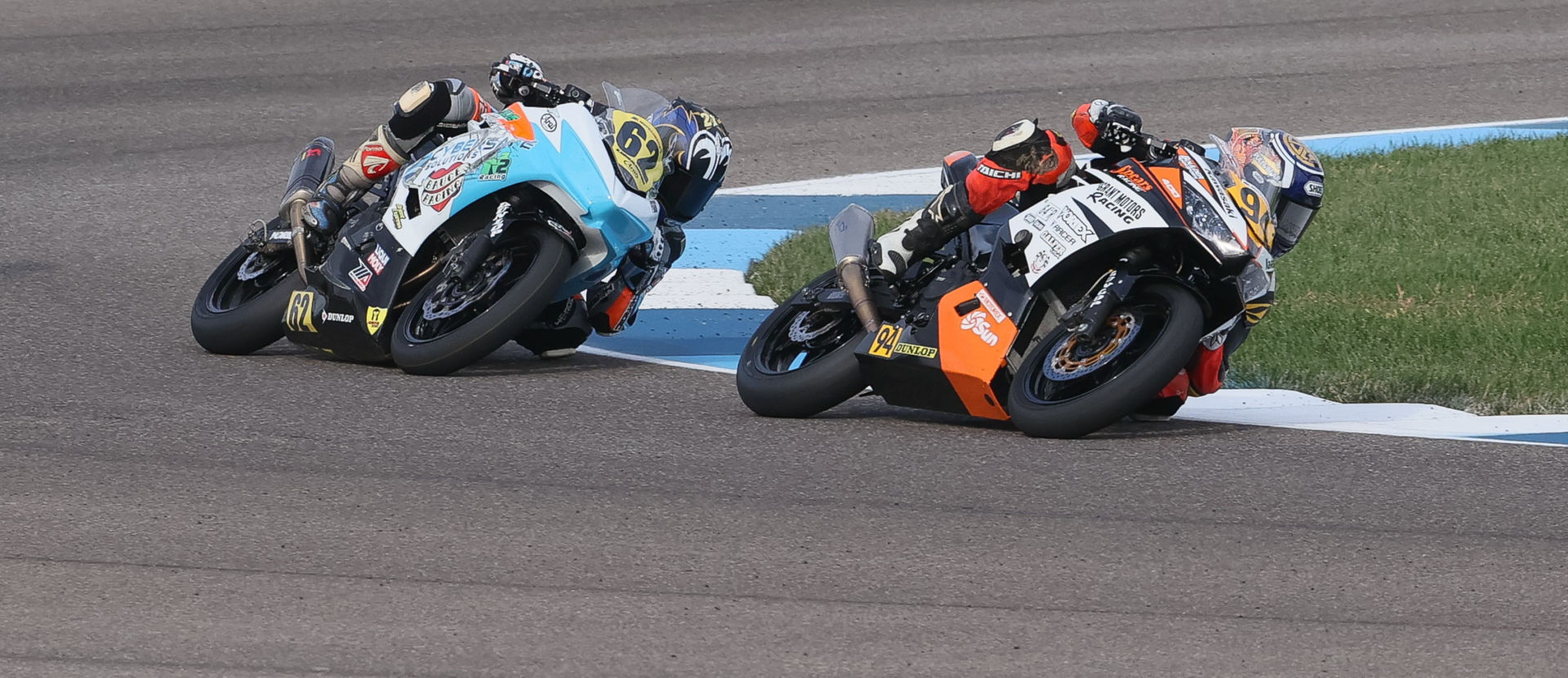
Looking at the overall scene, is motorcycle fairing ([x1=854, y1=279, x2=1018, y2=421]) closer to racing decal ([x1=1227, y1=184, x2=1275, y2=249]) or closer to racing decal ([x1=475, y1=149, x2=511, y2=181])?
racing decal ([x1=1227, y1=184, x2=1275, y2=249])

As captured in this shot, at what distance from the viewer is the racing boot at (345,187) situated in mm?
8000

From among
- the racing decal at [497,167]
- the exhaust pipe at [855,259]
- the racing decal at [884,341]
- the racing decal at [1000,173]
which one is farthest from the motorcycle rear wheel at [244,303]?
the racing decal at [1000,173]

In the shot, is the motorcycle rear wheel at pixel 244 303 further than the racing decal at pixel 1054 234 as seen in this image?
Yes

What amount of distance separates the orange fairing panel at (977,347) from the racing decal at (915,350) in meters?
0.04

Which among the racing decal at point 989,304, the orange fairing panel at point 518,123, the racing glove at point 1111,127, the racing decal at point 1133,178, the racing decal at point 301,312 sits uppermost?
the racing glove at point 1111,127

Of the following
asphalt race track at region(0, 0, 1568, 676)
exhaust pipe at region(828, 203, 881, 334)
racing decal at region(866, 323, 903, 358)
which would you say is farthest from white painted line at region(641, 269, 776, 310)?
racing decal at region(866, 323, 903, 358)

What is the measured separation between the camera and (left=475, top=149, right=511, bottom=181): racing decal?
761cm

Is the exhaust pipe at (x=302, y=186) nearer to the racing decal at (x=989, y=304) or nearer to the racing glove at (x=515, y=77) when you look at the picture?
Result: the racing glove at (x=515, y=77)

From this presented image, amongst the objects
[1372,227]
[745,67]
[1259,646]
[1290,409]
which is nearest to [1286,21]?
[745,67]

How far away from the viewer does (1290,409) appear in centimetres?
723

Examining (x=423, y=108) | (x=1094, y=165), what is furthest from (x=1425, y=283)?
(x=423, y=108)

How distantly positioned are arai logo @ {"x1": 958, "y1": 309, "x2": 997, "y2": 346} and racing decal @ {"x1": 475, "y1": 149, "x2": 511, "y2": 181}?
1.78 metres

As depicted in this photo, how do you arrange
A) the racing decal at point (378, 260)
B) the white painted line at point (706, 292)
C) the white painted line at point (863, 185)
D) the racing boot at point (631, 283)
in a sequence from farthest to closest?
the white painted line at point (863, 185)
the white painted line at point (706, 292)
the racing boot at point (631, 283)
the racing decal at point (378, 260)

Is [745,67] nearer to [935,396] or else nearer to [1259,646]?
[935,396]
